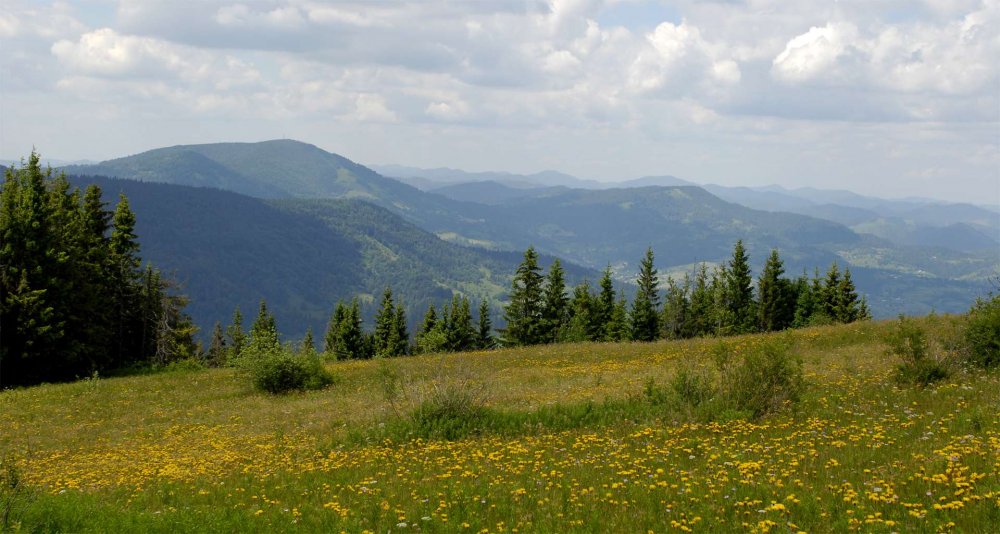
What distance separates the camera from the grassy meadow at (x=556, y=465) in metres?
8.16

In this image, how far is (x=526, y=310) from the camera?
255ft

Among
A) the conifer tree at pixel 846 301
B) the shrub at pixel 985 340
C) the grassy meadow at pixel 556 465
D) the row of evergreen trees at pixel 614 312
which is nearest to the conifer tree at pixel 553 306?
the row of evergreen trees at pixel 614 312

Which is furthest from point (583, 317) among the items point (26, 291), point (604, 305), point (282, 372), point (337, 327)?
point (26, 291)

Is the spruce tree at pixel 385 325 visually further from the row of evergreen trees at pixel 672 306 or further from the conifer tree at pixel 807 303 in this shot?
the conifer tree at pixel 807 303

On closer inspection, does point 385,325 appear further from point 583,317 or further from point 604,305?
point 604,305

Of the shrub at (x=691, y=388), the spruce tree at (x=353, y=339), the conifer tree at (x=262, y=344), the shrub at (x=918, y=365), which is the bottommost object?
the spruce tree at (x=353, y=339)

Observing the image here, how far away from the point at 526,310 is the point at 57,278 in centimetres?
4955

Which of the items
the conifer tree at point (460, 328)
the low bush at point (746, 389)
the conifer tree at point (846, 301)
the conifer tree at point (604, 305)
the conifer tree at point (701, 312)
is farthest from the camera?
the conifer tree at point (701, 312)

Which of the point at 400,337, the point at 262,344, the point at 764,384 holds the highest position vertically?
the point at 764,384

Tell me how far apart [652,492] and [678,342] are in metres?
23.0

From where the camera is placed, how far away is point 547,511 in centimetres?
883

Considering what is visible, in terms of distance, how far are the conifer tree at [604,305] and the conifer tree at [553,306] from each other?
538 cm

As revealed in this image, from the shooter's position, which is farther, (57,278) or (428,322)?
(428,322)

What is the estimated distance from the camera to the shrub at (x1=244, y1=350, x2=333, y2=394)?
2759 centimetres
